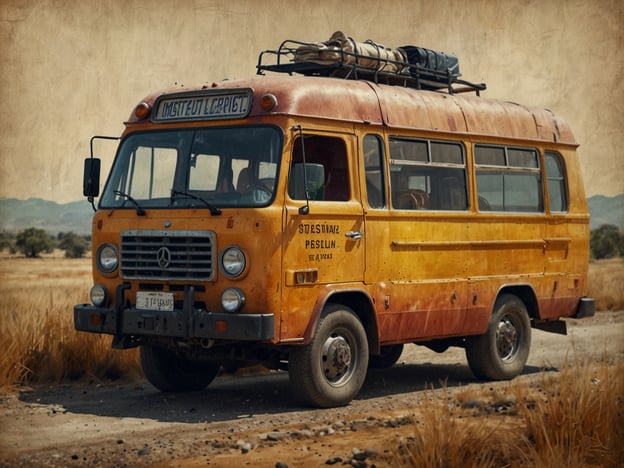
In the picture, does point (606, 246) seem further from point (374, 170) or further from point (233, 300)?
point (233, 300)

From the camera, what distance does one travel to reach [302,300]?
34.3 feet

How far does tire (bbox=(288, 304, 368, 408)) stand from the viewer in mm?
10586

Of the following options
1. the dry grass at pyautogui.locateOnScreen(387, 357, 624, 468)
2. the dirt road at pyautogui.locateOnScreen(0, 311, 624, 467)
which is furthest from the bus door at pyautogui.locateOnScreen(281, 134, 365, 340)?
the dry grass at pyautogui.locateOnScreen(387, 357, 624, 468)

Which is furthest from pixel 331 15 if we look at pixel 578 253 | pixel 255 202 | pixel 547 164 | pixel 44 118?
pixel 44 118

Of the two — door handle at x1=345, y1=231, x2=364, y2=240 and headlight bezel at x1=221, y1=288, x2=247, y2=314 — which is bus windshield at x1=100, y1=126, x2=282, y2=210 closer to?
headlight bezel at x1=221, y1=288, x2=247, y2=314

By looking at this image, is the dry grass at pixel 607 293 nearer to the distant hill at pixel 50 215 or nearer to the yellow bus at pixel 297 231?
the yellow bus at pixel 297 231

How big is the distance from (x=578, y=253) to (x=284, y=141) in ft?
18.4

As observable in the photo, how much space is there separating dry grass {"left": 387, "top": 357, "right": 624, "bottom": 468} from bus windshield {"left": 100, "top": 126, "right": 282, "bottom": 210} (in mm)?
2964

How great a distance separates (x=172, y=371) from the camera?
11906 millimetres

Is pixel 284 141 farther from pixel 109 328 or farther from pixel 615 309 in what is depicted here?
pixel 615 309

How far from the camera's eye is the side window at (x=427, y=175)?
38.9 feet

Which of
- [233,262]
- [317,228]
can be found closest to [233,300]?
[233,262]

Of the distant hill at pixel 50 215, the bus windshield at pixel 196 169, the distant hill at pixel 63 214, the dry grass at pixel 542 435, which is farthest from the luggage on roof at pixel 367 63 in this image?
the distant hill at pixel 50 215

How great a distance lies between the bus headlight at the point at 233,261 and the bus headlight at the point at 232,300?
14cm
